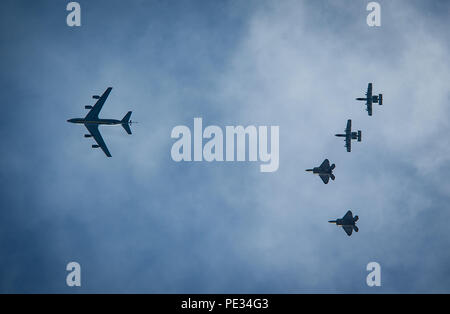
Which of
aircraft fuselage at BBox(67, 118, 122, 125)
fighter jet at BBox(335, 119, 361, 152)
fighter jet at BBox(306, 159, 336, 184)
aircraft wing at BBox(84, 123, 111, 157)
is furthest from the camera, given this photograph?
aircraft wing at BBox(84, 123, 111, 157)

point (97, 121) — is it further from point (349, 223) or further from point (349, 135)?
point (349, 223)

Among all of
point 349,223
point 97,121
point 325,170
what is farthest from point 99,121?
point 349,223

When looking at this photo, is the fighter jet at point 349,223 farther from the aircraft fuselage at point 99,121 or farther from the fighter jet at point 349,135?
the aircraft fuselage at point 99,121

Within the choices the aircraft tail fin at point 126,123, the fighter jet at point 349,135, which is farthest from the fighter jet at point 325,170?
the aircraft tail fin at point 126,123

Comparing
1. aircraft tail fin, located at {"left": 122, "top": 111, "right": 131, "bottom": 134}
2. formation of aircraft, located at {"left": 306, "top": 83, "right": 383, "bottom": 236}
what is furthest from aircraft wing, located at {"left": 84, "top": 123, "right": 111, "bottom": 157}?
formation of aircraft, located at {"left": 306, "top": 83, "right": 383, "bottom": 236}

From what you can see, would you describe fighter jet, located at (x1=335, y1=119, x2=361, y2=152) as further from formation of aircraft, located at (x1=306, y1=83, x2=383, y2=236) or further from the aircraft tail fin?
the aircraft tail fin

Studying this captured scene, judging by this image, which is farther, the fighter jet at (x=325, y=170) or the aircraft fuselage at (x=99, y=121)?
the aircraft fuselage at (x=99, y=121)

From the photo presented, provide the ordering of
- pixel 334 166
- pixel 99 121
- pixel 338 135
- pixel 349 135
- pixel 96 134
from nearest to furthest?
pixel 334 166, pixel 99 121, pixel 349 135, pixel 338 135, pixel 96 134

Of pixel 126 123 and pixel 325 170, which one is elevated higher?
pixel 126 123

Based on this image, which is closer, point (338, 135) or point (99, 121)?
point (99, 121)

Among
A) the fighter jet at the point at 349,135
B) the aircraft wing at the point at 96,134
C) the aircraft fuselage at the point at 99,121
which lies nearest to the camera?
the aircraft fuselage at the point at 99,121
